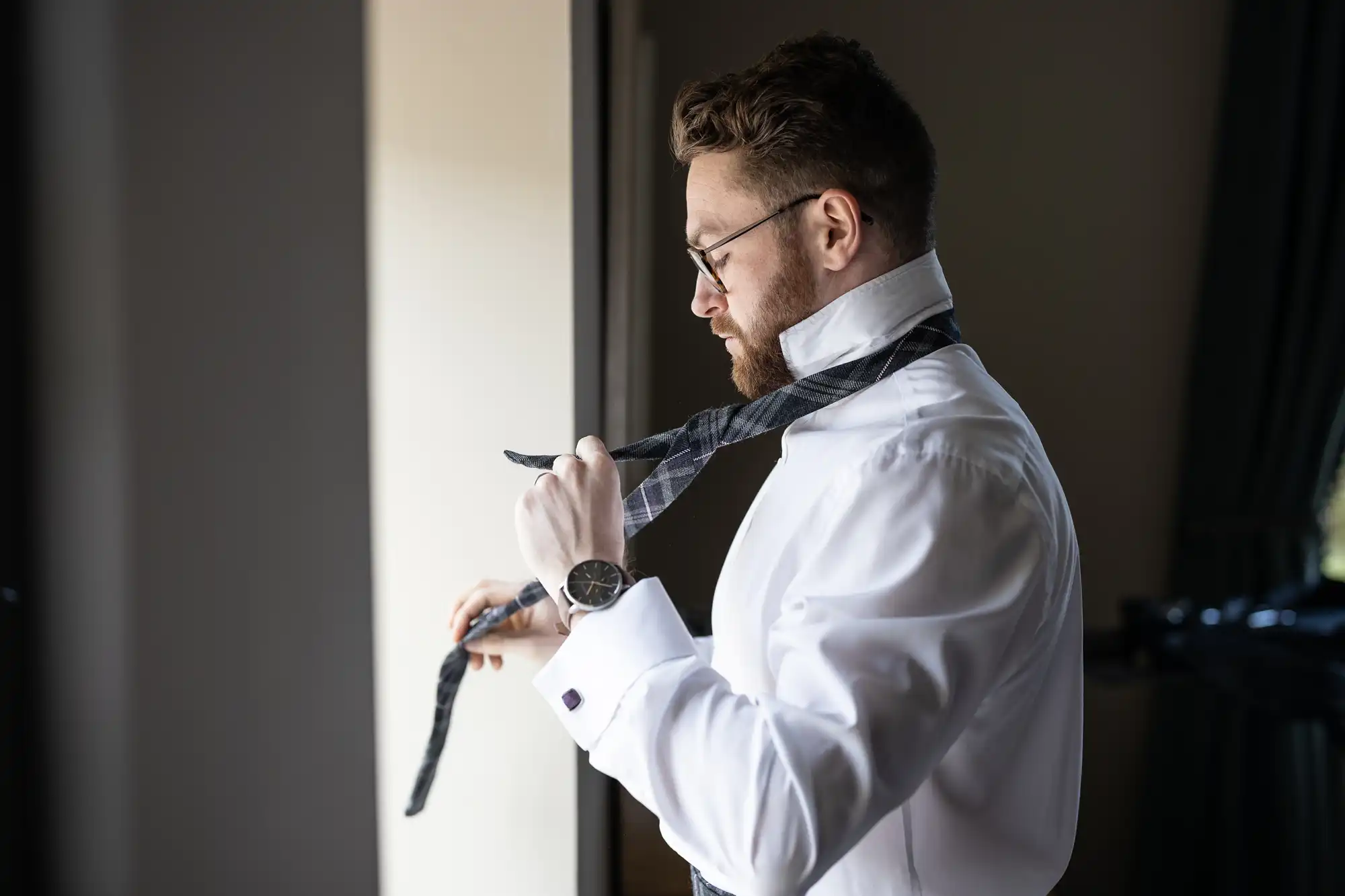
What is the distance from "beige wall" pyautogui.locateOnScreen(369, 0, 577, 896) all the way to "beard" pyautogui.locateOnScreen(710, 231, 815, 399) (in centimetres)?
42

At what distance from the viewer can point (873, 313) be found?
998mm

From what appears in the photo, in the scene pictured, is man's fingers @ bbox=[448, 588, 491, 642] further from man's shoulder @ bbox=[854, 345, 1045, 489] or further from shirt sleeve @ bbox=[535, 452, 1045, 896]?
man's shoulder @ bbox=[854, 345, 1045, 489]

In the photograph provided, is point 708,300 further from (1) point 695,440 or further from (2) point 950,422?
(2) point 950,422

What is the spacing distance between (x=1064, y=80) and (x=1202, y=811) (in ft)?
5.55

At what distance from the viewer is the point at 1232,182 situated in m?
2.47

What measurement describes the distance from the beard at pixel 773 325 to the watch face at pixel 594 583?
288 millimetres

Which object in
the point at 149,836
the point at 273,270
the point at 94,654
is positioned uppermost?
the point at 273,270

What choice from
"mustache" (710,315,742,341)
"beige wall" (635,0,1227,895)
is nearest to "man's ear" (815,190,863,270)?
"mustache" (710,315,742,341)

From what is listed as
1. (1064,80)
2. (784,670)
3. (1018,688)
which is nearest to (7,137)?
(784,670)

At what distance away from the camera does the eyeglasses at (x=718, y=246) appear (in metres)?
0.99

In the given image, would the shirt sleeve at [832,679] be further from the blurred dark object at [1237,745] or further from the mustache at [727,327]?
the blurred dark object at [1237,745]

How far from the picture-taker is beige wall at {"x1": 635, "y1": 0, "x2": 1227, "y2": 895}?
84.9 inches

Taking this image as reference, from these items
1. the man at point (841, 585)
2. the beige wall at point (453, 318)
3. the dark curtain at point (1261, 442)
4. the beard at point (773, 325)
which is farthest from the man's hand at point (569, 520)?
the dark curtain at point (1261, 442)

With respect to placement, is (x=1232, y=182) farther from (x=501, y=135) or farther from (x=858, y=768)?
(x=858, y=768)
